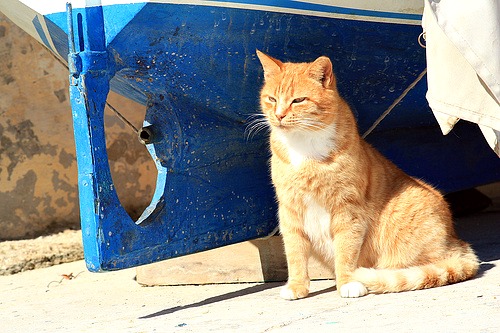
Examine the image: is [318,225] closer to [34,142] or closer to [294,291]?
[294,291]

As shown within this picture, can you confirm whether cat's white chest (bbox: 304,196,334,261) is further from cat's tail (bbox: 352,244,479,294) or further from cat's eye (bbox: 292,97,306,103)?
cat's eye (bbox: 292,97,306,103)

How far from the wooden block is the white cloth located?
3.34 feet

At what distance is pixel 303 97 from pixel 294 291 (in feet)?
2.62

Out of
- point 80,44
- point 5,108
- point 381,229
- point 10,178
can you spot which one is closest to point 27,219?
point 10,178

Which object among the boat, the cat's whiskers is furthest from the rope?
the cat's whiskers

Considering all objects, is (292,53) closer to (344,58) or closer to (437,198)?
(344,58)

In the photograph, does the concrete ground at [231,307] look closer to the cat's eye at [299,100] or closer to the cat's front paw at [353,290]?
the cat's front paw at [353,290]

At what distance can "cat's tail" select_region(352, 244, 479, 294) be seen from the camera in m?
→ 3.45

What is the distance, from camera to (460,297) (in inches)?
128

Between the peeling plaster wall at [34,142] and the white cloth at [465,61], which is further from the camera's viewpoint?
the peeling plaster wall at [34,142]

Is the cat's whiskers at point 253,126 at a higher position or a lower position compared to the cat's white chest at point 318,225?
higher

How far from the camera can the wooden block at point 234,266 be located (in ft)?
13.2

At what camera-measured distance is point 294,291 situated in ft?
11.5

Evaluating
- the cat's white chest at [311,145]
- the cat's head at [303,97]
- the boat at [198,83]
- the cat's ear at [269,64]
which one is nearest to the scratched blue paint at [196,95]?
the boat at [198,83]
